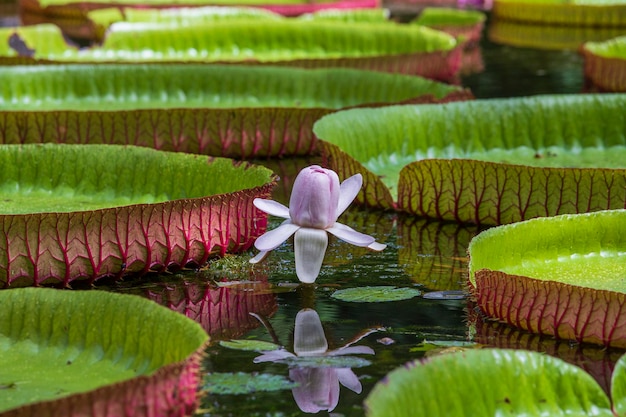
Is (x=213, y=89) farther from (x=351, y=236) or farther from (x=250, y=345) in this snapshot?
(x=250, y=345)

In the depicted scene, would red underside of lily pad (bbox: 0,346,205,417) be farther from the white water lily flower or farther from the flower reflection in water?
the white water lily flower

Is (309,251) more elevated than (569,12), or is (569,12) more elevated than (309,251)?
(309,251)

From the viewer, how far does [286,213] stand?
2223 millimetres

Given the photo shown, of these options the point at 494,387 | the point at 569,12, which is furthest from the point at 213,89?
the point at 569,12

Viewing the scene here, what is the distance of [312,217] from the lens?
217 centimetres

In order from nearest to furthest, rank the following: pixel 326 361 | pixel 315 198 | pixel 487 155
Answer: pixel 326 361 < pixel 315 198 < pixel 487 155

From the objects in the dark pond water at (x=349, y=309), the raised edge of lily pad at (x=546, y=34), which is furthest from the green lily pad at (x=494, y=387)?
the raised edge of lily pad at (x=546, y=34)

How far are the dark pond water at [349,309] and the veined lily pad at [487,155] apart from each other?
8 centimetres

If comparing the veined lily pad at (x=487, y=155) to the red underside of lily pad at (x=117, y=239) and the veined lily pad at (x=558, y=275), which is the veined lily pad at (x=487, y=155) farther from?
the red underside of lily pad at (x=117, y=239)

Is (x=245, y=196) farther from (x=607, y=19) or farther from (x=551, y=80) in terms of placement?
(x=607, y=19)

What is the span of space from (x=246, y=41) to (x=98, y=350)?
172 inches

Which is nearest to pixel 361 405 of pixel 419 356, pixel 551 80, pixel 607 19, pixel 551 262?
pixel 419 356

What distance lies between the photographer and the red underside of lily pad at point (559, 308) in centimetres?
194

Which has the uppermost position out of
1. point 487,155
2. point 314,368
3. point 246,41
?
point 314,368
